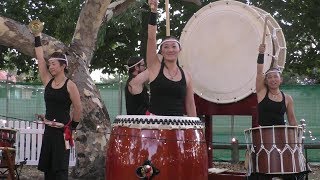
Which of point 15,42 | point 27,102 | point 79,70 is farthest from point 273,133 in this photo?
point 27,102

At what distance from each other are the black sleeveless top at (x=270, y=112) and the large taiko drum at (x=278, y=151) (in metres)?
0.15

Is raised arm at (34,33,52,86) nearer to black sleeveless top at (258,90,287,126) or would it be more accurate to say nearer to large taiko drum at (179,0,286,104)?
large taiko drum at (179,0,286,104)

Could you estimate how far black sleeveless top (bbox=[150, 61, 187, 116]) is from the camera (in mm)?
4441

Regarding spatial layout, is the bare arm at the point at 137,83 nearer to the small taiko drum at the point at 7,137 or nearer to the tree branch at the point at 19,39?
the small taiko drum at the point at 7,137

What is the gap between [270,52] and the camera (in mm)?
6273

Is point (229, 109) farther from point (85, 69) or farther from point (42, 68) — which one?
point (85, 69)

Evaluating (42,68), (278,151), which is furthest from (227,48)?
(42,68)

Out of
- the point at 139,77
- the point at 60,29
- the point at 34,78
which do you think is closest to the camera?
the point at 139,77

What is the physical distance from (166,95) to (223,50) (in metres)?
2.41

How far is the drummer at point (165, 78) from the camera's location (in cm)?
445

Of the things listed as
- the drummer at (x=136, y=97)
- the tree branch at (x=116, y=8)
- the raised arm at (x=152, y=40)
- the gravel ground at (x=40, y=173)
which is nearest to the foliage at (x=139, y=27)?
the tree branch at (x=116, y=8)

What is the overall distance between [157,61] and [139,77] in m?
0.90

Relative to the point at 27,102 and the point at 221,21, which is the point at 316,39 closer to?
the point at 27,102

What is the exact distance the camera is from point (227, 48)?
668 cm
